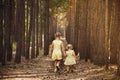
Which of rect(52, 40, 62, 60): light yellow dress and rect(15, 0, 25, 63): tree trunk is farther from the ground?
rect(15, 0, 25, 63): tree trunk

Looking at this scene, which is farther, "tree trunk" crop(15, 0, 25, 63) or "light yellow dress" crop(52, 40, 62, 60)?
"tree trunk" crop(15, 0, 25, 63)

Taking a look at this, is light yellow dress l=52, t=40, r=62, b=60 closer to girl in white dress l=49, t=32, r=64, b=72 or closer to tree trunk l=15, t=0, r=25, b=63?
girl in white dress l=49, t=32, r=64, b=72

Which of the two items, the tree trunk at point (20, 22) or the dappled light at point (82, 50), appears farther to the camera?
the tree trunk at point (20, 22)

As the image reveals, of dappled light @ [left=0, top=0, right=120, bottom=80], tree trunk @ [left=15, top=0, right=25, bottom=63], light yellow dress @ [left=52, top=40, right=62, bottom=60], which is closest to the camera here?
dappled light @ [left=0, top=0, right=120, bottom=80]

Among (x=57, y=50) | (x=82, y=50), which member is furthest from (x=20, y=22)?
(x=57, y=50)

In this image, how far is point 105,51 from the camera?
52.8ft

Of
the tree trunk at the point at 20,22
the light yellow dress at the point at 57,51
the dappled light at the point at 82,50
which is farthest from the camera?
the tree trunk at the point at 20,22

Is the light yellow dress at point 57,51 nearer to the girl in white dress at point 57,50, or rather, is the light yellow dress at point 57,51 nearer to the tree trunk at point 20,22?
the girl in white dress at point 57,50

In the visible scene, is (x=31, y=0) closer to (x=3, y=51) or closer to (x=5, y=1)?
(x=5, y=1)

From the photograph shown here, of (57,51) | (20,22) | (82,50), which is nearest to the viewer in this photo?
(57,51)

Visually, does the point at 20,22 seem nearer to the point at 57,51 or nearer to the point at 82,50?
the point at 82,50

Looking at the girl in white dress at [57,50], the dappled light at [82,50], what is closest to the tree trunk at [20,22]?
the dappled light at [82,50]

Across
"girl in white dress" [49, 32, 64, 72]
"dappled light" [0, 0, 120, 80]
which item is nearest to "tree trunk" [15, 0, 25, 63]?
"dappled light" [0, 0, 120, 80]

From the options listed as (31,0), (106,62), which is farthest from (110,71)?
(31,0)
